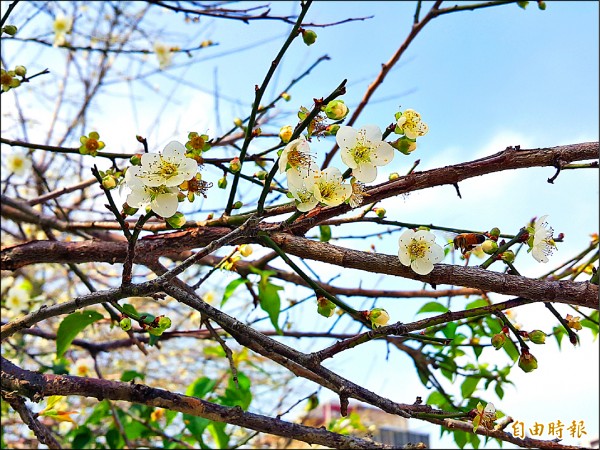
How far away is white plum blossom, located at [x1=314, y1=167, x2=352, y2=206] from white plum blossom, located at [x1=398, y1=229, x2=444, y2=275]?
0.48 feet

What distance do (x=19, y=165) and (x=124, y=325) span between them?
2255 mm

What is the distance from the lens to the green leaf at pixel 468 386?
1.56 m

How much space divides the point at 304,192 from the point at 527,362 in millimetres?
434

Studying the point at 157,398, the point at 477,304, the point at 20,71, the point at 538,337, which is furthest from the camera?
the point at 477,304

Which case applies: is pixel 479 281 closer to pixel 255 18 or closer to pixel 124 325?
pixel 124 325

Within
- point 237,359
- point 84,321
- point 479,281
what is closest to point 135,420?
point 237,359

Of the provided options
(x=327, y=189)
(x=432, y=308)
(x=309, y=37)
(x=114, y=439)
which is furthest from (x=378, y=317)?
(x=114, y=439)

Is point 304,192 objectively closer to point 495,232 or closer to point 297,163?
point 297,163

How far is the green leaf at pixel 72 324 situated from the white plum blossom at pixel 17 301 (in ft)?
3.20

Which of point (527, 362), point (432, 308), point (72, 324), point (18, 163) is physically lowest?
point (527, 362)

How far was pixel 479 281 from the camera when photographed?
33.4 inches

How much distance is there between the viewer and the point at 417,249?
0.88 metres

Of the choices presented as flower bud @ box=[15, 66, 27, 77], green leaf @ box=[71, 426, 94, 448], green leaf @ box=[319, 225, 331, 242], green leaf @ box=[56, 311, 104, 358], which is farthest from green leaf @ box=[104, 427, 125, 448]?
flower bud @ box=[15, 66, 27, 77]

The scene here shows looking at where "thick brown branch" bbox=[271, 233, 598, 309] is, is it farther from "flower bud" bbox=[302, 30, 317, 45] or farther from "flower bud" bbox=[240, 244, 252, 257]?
"flower bud" bbox=[240, 244, 252, 257]
